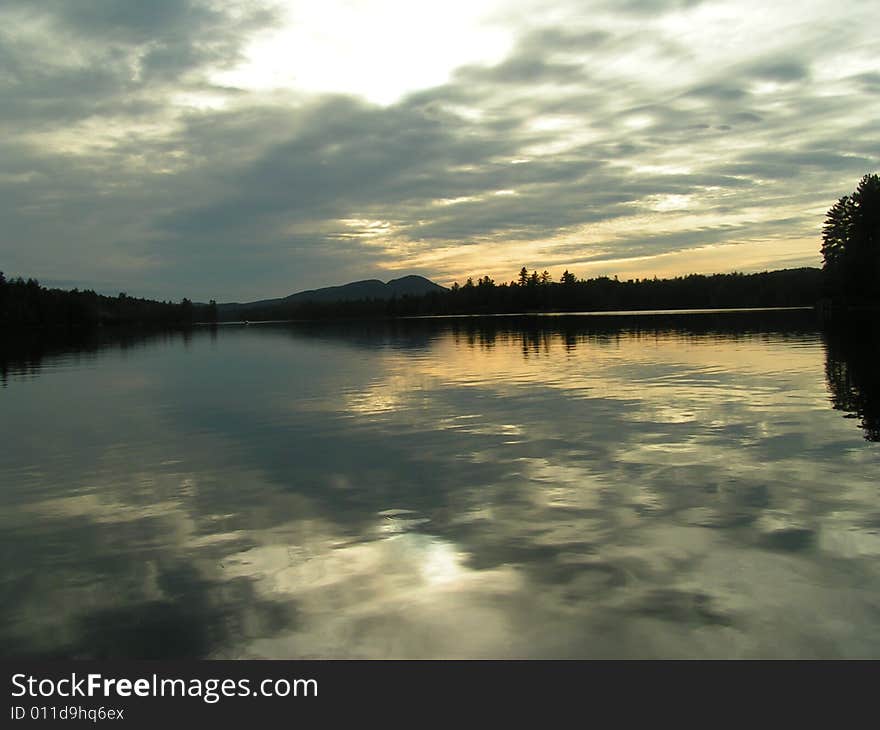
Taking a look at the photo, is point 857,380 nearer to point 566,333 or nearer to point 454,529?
point 454,529

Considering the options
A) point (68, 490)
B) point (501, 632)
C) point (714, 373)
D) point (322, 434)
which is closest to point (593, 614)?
point (501, 632)

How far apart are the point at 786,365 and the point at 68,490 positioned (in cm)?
3981

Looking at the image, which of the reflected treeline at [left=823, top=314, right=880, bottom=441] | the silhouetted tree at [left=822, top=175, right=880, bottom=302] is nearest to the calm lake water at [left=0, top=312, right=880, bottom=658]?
the reflected treeline at [left=823, top=314, right=880, bottom=441]

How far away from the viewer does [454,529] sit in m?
13.6

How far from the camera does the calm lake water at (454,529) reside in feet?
30.7

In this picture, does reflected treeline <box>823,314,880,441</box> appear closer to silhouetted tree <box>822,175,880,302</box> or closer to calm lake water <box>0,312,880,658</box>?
calm lake water <box>0,312,880,658</box>

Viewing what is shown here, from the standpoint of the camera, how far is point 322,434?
24.7 meters

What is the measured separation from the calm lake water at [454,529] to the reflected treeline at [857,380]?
305 mm

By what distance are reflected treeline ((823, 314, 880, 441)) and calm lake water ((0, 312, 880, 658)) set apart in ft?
1.00

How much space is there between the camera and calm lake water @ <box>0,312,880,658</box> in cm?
937

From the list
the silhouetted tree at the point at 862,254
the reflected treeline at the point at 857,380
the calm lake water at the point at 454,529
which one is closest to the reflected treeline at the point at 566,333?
the silhouetted tree at the point at 862,254

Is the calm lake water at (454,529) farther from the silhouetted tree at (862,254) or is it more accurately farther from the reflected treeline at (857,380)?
the silhouetted tree at (862,254)

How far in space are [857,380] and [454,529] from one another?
91.4 feet

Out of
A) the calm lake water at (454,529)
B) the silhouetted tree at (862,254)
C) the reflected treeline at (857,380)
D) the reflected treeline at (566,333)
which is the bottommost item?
the calm lake water at (454,529)
